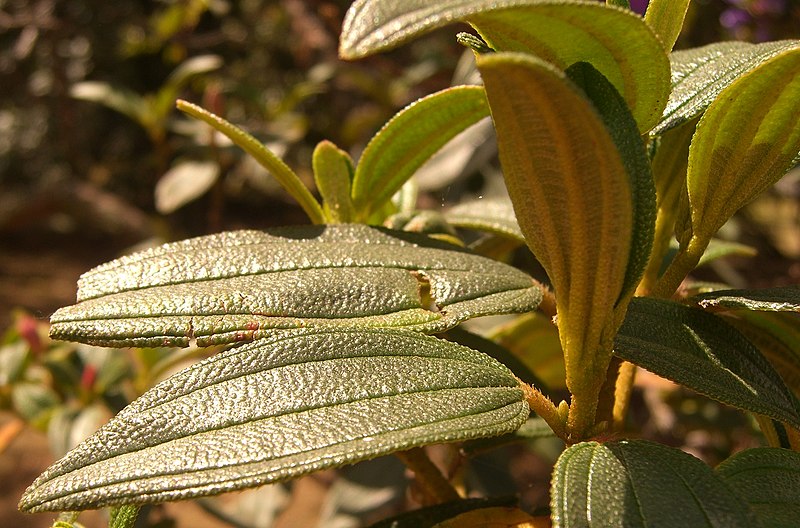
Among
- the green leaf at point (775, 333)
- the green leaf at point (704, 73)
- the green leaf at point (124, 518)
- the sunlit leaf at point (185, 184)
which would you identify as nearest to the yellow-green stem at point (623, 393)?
the green leaf at point (775, 333)

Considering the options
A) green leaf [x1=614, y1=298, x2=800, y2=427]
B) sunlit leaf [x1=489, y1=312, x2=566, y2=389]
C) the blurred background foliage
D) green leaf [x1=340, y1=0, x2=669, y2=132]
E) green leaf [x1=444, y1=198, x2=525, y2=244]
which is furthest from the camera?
the blurred background foliage

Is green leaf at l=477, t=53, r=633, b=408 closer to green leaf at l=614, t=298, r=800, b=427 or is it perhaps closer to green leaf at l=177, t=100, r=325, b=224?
green leaf at l=614, t=298, r=800, b=427

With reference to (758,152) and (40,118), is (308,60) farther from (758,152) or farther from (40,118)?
(758,152)

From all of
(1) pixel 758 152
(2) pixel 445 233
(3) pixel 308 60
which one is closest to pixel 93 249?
(3) pixel 308 60

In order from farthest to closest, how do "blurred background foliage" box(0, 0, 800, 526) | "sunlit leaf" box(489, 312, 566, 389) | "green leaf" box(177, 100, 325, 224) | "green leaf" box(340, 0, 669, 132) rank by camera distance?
"blurred background foliage" box(0, 0, 800, 526) < "sunlit leaf" box(489, 312, 566, 389) < "green leaf" box(177, 100, 325, 224) < "green leaf" box(340, 0, 669, 132)

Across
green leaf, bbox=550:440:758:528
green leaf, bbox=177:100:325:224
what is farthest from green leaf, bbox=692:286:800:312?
green leaf, bbox=177:100:325:224

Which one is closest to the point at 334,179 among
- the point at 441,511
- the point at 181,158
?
the point at 441,511

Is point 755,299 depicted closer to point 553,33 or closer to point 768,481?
point 768,481
